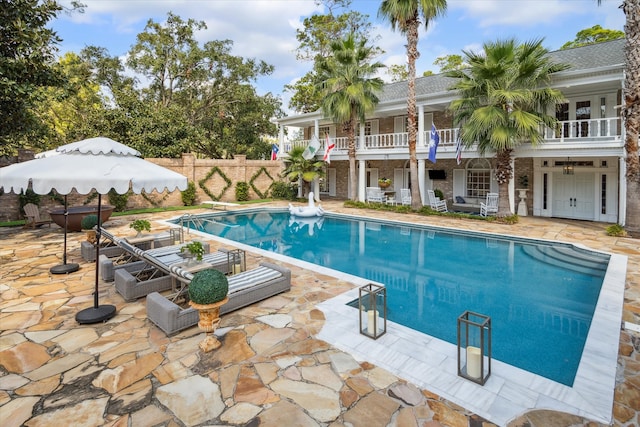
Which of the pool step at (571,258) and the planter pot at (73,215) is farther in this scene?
the planter pot at (73,215)

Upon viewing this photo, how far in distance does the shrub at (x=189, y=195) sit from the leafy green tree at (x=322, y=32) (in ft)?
49.1

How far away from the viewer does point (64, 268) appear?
26.7 ft

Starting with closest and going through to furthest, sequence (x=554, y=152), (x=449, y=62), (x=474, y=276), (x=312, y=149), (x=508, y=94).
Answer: (x=474, y=276)
(x=508, y=94)
(x=554, y=152)
(x=312, y=149)
(x=449, y=62)

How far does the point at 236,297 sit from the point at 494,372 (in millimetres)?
3982

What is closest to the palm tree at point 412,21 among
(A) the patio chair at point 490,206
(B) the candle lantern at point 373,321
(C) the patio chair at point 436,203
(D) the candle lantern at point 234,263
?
(C) the patio chair at point 436,203

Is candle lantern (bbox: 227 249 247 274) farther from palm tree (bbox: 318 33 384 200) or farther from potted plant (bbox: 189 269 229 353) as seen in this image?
palm tree (bbox: 318 33 384 200)

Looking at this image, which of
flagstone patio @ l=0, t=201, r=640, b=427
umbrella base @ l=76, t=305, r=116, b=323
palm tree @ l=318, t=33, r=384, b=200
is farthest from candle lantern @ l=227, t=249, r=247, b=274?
palm tree @ l=318, t=33, r=384, b=200

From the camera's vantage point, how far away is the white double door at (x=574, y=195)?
1583 centimetres

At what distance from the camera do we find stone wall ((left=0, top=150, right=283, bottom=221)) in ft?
65.9

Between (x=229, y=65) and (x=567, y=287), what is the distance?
29597 millimetres

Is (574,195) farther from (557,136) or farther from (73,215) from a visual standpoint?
(73,215)

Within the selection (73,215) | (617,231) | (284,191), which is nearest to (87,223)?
(73,215)

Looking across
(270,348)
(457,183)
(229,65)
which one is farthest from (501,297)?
(229,65)

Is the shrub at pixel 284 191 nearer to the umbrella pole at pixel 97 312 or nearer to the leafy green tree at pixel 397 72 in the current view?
the leafy green tree at pixel 397 72
